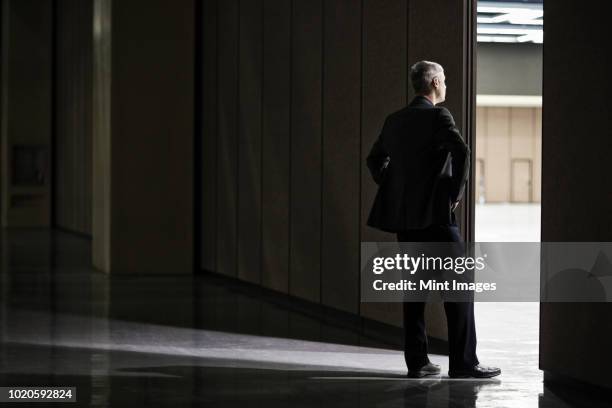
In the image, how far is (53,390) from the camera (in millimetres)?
6137

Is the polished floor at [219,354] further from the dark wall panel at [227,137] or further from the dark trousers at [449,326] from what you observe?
the dark wall panel at [227,137]

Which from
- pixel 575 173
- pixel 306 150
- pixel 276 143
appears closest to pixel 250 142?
pixel 276 143

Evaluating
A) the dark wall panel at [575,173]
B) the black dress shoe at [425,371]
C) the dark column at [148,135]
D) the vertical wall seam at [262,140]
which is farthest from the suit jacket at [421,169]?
the dark column at [148,135]

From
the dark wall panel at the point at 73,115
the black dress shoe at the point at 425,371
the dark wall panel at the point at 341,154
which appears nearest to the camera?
the black dress shoe at the point at 425,371

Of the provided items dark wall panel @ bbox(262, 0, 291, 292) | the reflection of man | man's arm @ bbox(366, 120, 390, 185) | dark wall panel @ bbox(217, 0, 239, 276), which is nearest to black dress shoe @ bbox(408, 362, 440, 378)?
the reflection of man

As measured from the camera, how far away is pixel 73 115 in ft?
84.5

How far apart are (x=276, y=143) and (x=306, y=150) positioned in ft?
2.96

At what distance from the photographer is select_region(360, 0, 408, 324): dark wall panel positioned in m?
8.54

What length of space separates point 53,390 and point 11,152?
76.1 feet

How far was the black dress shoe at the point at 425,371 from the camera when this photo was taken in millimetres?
6550

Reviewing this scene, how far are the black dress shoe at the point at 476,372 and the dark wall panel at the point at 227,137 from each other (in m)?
6.55

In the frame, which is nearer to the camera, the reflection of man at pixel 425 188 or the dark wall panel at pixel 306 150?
the reflection of man at pixel 425 188

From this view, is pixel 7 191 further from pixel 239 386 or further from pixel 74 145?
pixel 239 386

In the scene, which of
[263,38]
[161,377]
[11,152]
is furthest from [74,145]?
[161,377]
